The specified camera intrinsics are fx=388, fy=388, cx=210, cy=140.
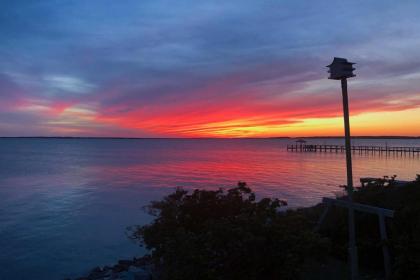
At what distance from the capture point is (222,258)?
268 inches

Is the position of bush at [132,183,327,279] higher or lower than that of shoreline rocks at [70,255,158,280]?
higher

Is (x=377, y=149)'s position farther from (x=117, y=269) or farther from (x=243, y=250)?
(x=243, y=250)

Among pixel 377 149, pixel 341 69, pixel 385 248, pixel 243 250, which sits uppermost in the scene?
pixel 341 69

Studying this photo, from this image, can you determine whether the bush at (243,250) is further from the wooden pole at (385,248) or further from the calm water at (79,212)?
the calm water at (79,212)

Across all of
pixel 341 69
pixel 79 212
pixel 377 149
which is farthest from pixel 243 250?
pixel 377 149

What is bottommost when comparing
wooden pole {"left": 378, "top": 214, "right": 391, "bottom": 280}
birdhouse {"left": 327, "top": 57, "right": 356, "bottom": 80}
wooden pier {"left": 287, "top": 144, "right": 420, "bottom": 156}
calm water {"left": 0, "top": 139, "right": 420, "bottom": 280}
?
calm water {"left": 0, "top": 139, "right": 420, "bottom": 280}

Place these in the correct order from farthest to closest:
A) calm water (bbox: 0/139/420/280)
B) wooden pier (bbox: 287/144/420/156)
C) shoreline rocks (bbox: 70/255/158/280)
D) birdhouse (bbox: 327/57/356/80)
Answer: wooden pier (bbox: 287/144/420/156), calm water (bbox: 0/139/420/280), shoreline rocks (bbox: 70/255/158/280), birdhouse (bbox: 327/57/356/80)

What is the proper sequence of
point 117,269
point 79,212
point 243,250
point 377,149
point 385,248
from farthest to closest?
1. point 377,149
2. point 79,212
3. point 117,269
4. point 385,248
5. point 243,250

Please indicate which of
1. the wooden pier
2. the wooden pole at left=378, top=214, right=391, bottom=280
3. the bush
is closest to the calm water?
the bush

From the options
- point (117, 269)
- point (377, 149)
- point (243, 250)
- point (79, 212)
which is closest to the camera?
point (243, 250)

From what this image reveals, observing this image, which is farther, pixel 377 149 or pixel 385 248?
pixel 377 149

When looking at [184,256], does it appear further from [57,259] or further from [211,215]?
[57,259]

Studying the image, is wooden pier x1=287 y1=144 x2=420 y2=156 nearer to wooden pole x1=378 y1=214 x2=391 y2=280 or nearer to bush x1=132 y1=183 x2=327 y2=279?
wooden pole x1=378 y1=214 x2=391 y2=280

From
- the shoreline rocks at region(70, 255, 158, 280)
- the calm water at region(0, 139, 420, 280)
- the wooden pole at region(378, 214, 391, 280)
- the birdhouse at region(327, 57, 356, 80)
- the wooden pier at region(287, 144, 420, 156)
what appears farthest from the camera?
the wooden pier at region(287, 144, 420, 156)
